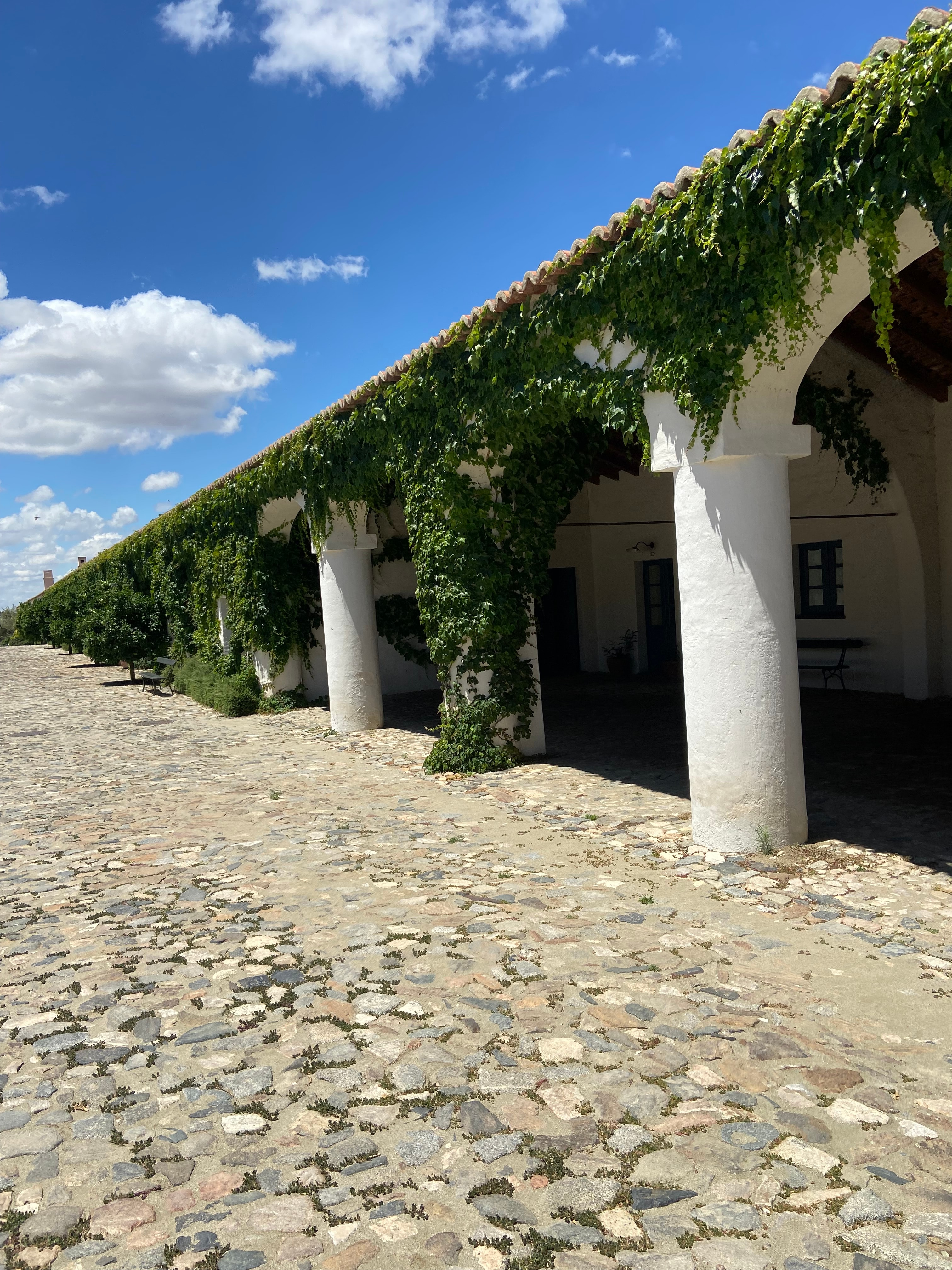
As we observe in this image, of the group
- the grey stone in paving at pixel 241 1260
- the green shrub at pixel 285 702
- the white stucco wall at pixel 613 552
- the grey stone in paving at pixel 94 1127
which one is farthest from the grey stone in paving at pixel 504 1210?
the white stucco wall at pixel 613 552

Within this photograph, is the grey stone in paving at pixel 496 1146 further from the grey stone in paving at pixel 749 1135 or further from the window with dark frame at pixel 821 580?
the window with dark frame at pixel 821 580

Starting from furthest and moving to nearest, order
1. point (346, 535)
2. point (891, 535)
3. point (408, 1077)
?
→ 1. point (346, 535)
2. point (891, 535)
3. point (408, 1077)

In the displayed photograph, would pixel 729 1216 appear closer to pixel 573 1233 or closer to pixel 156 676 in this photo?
pixel 573 1233

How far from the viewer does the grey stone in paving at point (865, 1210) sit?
2.55 m

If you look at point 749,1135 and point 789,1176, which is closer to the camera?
point 789,1176

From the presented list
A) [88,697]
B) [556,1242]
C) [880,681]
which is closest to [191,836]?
[556,1242]

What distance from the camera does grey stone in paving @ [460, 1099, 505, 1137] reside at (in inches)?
120

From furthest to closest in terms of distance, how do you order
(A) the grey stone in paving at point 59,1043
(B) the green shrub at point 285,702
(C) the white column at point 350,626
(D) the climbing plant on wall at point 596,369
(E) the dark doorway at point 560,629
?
(E) the dark doorway at point 560,629 < (B) the green shrub at point 285,702 < (C) the white column at point 350,626 < (D) the climbing plant on wall at point 596,369 < (A) the grey stone in paving at point 59,1043

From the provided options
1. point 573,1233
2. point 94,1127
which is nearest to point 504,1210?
point 573,1233

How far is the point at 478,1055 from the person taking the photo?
3.56 metres

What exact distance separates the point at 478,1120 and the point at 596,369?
529cm

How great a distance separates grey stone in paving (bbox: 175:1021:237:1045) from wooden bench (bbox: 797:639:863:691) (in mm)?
10773

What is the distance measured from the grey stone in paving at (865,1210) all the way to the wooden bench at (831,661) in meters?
11.0

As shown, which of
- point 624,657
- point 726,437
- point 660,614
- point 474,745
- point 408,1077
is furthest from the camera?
point 624,657
